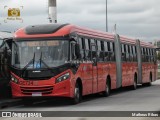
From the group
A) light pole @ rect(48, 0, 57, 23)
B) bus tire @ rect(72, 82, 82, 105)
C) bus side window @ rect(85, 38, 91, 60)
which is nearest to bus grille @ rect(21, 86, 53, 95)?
bus tire @ rect(72, 82, 82, 105)

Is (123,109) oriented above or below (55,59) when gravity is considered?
below

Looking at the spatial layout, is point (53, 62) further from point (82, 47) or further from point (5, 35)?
point (5, 35)

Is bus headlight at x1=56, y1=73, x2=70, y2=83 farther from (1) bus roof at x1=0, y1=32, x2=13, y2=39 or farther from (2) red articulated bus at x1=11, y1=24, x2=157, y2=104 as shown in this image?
(1) bus roof at x1=0, y1=32, x2=13, y2=39

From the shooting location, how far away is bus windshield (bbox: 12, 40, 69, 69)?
19.0 m

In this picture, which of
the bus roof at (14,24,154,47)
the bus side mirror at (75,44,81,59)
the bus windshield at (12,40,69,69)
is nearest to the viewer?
the bus windshield at (12,40,69,69)

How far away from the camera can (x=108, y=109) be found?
682 inches

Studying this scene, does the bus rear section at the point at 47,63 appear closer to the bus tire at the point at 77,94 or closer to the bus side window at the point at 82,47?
the bus tire at the point at 77,94

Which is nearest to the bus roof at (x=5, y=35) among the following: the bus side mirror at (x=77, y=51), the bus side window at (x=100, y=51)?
the bus side mirror at (x=77, y=51)

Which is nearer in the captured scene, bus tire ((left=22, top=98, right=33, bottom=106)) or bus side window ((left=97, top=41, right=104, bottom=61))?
bus tire ((left=22, top=98, right=33, bottom=106))

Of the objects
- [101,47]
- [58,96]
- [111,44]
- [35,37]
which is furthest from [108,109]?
[111,44]

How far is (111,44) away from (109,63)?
1267mm

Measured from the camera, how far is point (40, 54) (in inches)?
755

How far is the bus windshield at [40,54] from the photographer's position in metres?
19.0

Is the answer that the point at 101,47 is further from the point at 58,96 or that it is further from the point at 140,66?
the point at 140,66
